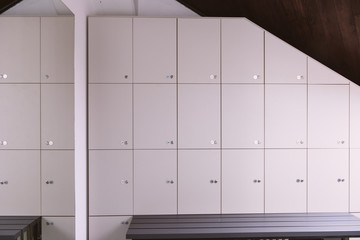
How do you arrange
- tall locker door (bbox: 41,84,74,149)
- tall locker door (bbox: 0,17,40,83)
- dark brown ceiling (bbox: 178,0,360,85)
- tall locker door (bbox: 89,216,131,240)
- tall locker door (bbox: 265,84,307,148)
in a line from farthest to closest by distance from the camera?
1. tall locker door (bbox: 265,84,307,148)
2. tall locker door (bbox: 89,216,131,240)
3. dark brown ceiling (bbox: 178,0,360,85)
4. tall locker door (bbox: 41,84,74,149)
5. tall locker door (bbox: 0,17,40,83)

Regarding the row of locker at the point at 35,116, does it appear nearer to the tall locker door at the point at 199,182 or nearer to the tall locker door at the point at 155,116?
the tall locker door at the point at 155,116

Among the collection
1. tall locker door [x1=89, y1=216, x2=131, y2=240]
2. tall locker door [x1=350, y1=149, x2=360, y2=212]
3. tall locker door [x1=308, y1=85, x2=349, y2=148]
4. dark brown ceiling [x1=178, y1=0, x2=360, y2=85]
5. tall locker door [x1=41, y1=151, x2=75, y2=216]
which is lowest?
tall locker door [x1=89, y1=216, x2=131, y2=240]

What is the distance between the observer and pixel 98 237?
116 inches

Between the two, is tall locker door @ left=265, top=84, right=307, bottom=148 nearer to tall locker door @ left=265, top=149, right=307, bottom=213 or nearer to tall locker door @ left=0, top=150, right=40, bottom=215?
tall locker door @ left=265, top=149, right=307, bottom=213

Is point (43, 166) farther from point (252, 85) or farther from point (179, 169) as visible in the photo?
point (252, 85)

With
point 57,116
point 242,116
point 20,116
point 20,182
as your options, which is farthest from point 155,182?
point 20,116

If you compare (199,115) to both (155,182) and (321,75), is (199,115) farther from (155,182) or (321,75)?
(321,75)

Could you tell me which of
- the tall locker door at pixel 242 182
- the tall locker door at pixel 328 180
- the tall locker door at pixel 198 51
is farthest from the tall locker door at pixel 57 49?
the tall locker door at pixel 328 180

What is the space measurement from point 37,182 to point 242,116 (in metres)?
2.12

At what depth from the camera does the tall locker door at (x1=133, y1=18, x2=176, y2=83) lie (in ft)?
9.74

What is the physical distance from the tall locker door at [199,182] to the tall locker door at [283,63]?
1.04 m

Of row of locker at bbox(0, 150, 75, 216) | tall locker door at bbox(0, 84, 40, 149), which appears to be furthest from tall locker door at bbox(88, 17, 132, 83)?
tall locker door at bbox(0, 84, 40, 149)

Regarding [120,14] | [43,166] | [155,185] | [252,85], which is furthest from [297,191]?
[120,14]

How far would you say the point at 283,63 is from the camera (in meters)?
3.05
